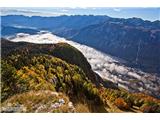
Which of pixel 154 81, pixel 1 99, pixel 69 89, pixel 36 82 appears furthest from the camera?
pixel 154 81

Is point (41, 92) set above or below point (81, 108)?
above

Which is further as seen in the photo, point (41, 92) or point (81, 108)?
point (41, 92)

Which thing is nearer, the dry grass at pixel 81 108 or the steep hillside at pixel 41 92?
the steep hillside at pixel 41 92

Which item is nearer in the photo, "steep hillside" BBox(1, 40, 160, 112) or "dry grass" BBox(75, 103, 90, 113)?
"steep hillside" BBox(1, 40, 160, 112)
